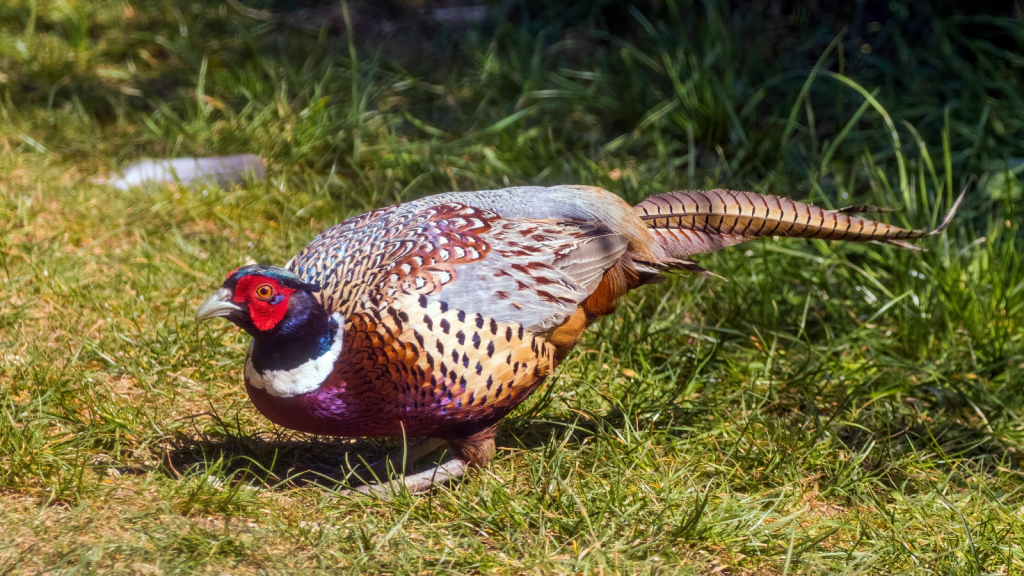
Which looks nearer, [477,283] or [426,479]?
[477,283]

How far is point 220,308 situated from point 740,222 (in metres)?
1.67

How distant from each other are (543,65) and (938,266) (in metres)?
2.65

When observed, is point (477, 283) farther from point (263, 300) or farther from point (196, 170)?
point (196, 170)

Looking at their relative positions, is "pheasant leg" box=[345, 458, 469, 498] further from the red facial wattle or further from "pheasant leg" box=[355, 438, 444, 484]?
the red facial wattle

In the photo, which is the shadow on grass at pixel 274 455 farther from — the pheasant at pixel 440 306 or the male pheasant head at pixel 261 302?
the male pheasant head at pixel 261 302

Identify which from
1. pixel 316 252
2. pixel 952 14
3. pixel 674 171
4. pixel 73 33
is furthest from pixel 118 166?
pixel 952 14

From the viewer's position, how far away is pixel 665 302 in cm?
396

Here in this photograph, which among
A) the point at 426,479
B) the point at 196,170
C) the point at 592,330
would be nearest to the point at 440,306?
the point at 426,479

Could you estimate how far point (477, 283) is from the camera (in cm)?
278

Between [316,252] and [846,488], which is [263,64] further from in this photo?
[846,488]

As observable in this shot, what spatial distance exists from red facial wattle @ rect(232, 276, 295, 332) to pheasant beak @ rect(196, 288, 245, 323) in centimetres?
2

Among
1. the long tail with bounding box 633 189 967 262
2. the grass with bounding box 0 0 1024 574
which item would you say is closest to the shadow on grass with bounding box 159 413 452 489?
the grass with bounding box 0 0 1024 574

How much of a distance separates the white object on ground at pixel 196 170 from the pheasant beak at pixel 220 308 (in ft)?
7.21

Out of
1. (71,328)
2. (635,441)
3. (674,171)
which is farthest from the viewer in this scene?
(674,171)
